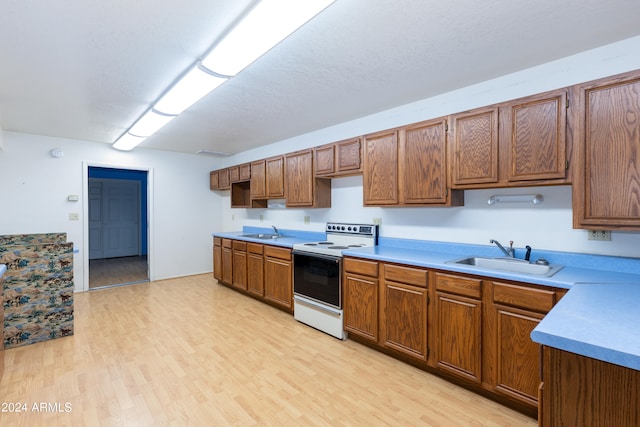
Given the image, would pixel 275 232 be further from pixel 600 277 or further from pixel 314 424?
pixel 600 277

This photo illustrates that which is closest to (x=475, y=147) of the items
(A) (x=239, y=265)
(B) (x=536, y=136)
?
(B) (x=536, y=136)

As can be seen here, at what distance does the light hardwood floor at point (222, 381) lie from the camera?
1.87 metres

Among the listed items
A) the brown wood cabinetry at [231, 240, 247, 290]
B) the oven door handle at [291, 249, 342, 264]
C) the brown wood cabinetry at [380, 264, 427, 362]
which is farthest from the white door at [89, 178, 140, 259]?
the brown wood cabinetry at [380, 264, 427, 362]

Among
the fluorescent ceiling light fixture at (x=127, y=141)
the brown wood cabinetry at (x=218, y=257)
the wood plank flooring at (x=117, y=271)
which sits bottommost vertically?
the wood plank flooring at (x=117, y=271)

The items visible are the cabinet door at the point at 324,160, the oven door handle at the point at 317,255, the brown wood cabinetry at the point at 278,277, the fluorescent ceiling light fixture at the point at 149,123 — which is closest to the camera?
the oven door handle at the point at 317,255

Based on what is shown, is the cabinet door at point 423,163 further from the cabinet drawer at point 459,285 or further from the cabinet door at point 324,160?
the cabinet door at point 324,160

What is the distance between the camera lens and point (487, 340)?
1977 millimetres

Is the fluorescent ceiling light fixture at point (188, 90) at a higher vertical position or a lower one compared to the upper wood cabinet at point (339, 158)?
higher

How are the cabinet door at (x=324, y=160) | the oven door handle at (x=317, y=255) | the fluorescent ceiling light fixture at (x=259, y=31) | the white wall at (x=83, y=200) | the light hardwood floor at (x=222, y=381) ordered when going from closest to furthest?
the fluorescent ceiling light fixture at (x=259, y=31)
the light hardwood floor at (x=222, y=381)
the oven door handle at (x=317, y=255)
the cabinet door at (x=324, y=160)
the white wall at (x=83, y=200)

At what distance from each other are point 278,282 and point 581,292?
2947mm

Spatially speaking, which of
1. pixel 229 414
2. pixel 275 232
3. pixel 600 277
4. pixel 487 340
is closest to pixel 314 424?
pixel 229 414

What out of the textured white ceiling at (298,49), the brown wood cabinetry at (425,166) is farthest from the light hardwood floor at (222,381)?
the textured white ceiling at (298,49)

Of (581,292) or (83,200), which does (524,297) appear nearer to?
(581,292)

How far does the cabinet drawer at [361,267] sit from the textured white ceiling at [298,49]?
1.59 metres
